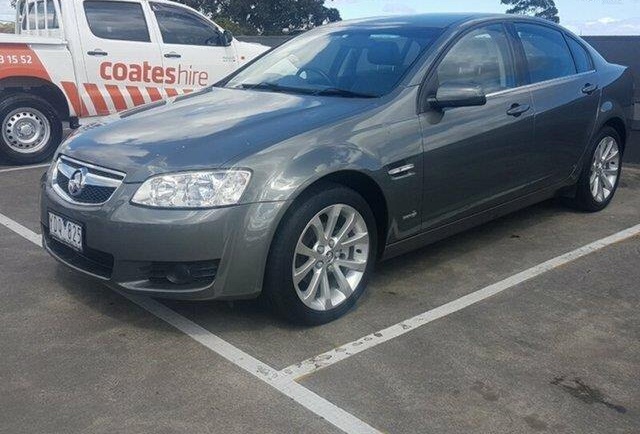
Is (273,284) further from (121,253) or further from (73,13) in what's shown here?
(73,13)

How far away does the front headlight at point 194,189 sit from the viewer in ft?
10.7

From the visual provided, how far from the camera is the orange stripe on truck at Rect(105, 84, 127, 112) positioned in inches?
315

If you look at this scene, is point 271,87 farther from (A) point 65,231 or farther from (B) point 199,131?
(A) point 65,231

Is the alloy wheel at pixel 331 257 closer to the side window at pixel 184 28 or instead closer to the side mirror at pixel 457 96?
the side mirror at pixel 457 96

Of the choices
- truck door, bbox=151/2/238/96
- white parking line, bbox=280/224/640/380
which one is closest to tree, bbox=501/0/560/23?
truck door, bbox=151/2/238/96

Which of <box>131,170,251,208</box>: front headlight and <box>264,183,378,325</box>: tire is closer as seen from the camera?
<box>131,170,251,208</box>: front headlight

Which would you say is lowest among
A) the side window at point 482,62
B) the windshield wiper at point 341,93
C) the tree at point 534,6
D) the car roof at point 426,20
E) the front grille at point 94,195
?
the front grille at point 94,195

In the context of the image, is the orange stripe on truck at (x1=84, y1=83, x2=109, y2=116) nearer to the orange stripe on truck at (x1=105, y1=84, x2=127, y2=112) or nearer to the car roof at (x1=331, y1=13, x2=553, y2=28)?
the orange stripe on truck at (x1=105, y1=84, x2=127, y2=112)

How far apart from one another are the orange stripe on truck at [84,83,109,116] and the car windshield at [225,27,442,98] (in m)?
3.46

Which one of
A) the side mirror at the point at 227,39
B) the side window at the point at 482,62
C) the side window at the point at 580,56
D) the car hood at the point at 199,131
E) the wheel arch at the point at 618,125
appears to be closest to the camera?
the car hood at the point at 199,131

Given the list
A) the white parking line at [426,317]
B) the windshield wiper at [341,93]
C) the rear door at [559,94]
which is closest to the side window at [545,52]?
the rear door at [559,94]

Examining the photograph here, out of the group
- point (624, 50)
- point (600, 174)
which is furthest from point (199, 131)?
point (624, 50)

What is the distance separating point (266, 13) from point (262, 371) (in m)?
35.3

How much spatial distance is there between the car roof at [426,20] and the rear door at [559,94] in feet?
1.00
